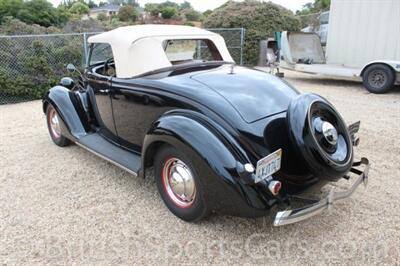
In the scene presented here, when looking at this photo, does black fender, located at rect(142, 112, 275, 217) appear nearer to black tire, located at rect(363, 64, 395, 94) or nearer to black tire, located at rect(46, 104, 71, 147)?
black tire, located at rect(46, 104, 71, 147)

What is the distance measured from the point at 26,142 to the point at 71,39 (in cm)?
495

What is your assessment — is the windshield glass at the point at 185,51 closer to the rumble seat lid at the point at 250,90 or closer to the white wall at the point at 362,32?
the rumble seat lid at the point at 250,90

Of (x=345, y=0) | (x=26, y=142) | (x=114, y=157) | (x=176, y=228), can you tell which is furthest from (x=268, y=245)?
(x=345, y=0)

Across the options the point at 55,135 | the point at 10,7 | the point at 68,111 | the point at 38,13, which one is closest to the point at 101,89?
the point at 68,111

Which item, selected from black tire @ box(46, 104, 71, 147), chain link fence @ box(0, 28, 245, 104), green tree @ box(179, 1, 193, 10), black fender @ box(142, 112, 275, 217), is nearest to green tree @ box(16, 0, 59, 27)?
chain link fence @ box(0, 28, 245, 104)

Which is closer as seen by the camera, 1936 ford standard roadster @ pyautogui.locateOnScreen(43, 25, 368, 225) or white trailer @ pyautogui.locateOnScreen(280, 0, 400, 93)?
1936 ford standard roadster @ pyautogui.locateOnScreen(43, 25, 368, 225)

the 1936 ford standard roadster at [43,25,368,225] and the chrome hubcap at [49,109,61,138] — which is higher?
the 1936 ford standard roadster at [43,25,368,225]

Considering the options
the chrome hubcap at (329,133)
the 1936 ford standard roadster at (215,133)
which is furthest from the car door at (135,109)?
the chrome hubcap at (329,133)

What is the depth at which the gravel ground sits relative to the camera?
277 centimetres

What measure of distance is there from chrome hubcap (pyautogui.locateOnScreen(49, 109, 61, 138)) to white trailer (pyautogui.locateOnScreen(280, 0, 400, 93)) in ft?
25.4

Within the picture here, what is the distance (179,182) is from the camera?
3.14 m

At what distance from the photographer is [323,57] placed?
37.2 ft

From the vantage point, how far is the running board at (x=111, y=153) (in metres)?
3.61

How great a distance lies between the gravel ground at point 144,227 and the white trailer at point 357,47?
5193mm
